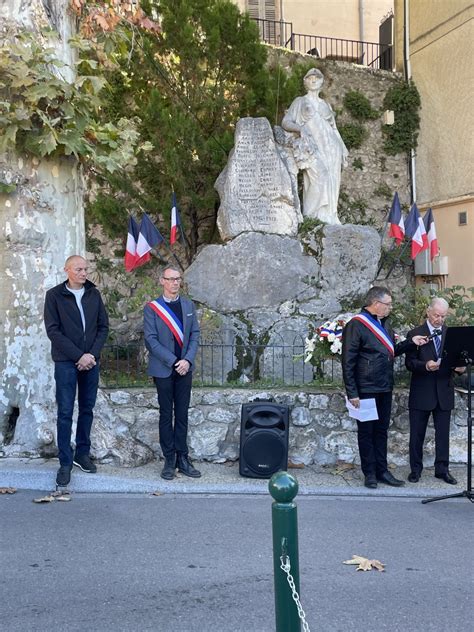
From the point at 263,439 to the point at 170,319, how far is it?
4.51ft

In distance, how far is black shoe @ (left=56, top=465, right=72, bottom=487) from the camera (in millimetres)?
5918

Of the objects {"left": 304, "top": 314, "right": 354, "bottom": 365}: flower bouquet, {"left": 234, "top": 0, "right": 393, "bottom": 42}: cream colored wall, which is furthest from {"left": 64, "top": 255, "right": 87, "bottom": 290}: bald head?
{"left": 234, "top": 0, "right": 393, "bottom": 42}: cream colored wall

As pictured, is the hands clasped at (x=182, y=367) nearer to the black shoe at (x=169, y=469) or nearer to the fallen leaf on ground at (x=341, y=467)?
the black shoe at (x=169, y=469)

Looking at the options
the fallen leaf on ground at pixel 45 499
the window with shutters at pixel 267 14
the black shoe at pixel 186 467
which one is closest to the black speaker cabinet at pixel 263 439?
the black shoe at pixel 186 467

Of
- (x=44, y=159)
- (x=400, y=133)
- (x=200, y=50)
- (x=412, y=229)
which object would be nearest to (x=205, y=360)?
(x=44, y=159)

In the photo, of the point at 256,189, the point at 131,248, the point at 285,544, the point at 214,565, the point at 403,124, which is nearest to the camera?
the point at 285,544

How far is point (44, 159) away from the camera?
21.8 ft

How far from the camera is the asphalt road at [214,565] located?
3.59 m

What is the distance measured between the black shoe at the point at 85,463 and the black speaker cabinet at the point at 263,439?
1.33 metres

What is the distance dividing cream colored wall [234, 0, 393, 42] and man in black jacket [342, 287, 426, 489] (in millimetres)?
16640

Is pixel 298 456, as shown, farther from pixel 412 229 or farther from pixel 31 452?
pixel 412 229

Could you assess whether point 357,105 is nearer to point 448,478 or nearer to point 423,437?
point 423,437

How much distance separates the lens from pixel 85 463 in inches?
247

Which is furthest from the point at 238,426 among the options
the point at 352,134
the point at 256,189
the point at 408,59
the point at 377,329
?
the point at 408,59
